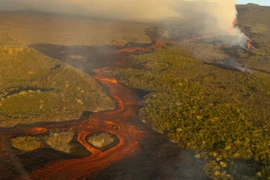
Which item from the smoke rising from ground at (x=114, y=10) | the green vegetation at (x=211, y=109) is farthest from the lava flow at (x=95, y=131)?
the smoke rising from ground at (x=114, y=10)

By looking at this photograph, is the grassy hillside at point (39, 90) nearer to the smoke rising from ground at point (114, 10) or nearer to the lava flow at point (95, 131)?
the lava flow at point (95, 131)

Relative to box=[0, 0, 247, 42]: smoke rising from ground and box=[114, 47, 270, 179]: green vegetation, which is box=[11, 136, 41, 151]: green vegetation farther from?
box=[0, 0, 247, 42]: smoke rising from ground

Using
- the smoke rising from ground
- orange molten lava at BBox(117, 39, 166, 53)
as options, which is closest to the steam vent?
orange molten lava at BBox(117, 39, 166, 53)

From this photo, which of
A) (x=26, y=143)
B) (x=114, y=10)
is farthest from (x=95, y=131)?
(x=114, y=10)

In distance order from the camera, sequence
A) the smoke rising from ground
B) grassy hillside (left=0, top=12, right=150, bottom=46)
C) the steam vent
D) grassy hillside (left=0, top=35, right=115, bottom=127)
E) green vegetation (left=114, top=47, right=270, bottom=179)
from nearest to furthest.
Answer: the steam vent < green vegetation (left=114, top=47, right=270, bottom=179) < grassy hillside (left=0, top=35, right=115, bottom=127) < grassy hillside (left=0, top=12, right=150, bottom=46) < the smoke rising from ground

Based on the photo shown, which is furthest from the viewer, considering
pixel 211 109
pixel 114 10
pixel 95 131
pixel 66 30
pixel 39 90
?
pixel 114 10

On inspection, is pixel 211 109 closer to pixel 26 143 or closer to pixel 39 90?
pixel 39 90

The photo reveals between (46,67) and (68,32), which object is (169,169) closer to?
(46,67)
